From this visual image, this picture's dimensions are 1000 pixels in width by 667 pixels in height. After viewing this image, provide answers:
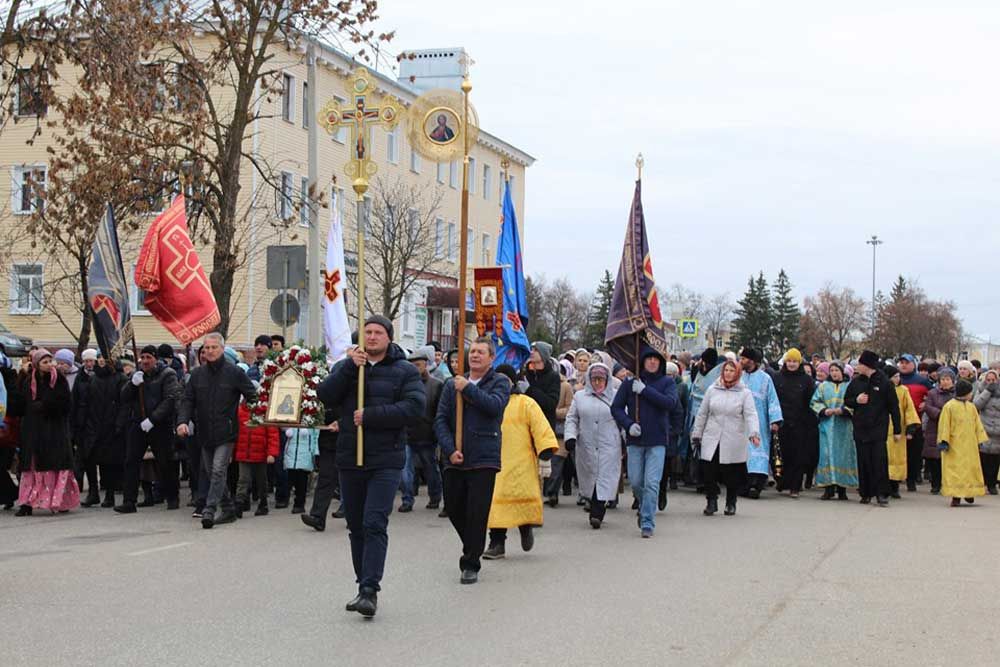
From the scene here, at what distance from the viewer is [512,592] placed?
9.43 meters

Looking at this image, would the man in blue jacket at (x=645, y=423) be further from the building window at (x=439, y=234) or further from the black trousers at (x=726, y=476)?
the building window at (x=439, y=234)

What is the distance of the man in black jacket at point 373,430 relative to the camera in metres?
8.38

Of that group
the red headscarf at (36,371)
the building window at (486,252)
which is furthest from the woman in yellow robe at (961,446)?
the building window at (486,252)

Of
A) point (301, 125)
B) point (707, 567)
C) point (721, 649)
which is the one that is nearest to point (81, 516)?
point (707, 567)

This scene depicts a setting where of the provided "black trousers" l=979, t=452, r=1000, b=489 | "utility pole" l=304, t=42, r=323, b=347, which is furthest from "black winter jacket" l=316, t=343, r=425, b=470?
"utility pole" l=304, t=42, r=323, b=347

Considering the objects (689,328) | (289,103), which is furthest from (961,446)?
(289,103)

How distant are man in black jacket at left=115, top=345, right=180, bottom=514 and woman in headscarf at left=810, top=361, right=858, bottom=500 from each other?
8.83m

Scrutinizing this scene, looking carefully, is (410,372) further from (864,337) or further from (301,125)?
(864,337)

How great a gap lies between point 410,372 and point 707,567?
11.6ft

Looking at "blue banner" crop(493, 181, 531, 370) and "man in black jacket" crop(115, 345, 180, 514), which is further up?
"blue banner" crop(493, 181, 531, 370)

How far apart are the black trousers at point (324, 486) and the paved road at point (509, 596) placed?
0.29m

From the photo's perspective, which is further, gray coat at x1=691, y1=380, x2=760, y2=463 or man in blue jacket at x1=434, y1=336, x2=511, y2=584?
gray coat at x1=691, y1=380, x2=760, y2=463

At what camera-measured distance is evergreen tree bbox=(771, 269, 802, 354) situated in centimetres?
9531

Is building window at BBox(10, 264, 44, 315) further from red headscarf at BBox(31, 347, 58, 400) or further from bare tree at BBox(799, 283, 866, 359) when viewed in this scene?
bare tree at BBox(799, 283, 866, 359)
